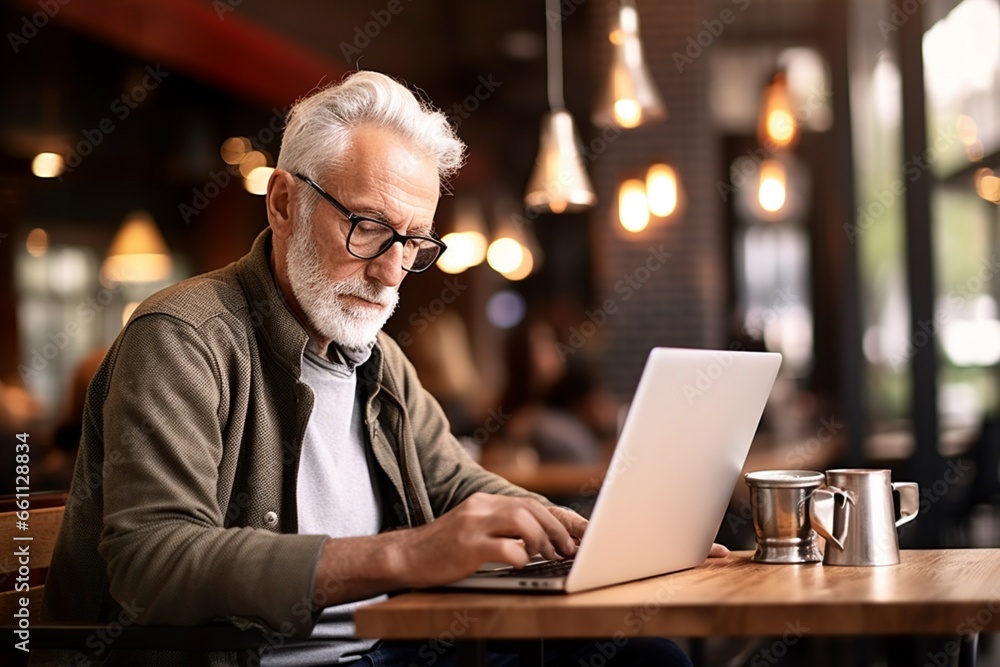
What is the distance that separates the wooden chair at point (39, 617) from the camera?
1492mm

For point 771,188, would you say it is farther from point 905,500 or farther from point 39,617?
point 39,617

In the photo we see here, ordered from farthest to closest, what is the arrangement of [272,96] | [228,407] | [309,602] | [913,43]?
[272,96] → [913,43] → [228,407] → [309,602]

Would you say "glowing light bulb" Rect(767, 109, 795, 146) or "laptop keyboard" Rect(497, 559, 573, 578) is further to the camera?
"glowing light bulb" Rect(767, 109, 795, 146)

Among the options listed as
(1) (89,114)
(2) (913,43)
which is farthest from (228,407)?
(1) (89,114)

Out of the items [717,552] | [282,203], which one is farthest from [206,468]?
[717,552]

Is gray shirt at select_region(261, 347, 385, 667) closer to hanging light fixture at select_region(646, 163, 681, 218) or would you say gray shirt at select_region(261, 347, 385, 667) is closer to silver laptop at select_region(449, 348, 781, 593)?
silver laptop at select_region(449, 348, 781, 593)

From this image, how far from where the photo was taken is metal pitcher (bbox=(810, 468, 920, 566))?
173 cm

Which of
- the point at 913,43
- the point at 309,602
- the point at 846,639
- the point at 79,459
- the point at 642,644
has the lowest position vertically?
the point at 846,639

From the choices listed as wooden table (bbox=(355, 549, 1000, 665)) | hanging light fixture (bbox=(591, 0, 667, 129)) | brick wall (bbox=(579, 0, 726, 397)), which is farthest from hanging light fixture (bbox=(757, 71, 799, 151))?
wooden table (bbox=(355, 549, 1000, 665))

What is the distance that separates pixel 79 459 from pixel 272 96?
6046 millimetres

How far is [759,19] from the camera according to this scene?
412 inches

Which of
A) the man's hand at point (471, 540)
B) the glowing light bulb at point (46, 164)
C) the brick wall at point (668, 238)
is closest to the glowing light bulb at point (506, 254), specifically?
the brick wall at point (668, 238)

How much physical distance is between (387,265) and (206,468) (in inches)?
19.6

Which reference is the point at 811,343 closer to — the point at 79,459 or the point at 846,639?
the point at 846,639
